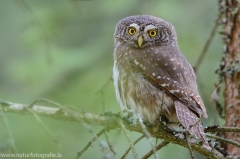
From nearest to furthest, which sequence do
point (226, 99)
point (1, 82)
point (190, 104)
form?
point (190, 104)
point (226, 99)
point (1, 82)

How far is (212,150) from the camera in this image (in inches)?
128

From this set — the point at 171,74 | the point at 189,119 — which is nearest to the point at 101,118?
the point at 189,119

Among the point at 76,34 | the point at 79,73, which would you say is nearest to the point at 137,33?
the point at 79,73

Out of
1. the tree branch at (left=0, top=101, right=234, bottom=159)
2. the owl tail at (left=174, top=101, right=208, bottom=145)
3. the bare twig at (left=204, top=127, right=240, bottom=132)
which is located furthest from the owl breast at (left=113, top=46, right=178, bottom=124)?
the bare twig at (left=204, top=127, right=240, bottom=132)

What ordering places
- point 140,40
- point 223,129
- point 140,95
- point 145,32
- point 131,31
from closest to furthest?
1. point 223,129
2. point 140,95
3. point 140,40
4. point 145,32
5. point 131,31

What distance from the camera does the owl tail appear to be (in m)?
3.13

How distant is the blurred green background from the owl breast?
431 millimetres

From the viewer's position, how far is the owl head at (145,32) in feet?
14.4

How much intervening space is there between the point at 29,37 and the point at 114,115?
2.03m

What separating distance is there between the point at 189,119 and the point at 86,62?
1544 millimetres

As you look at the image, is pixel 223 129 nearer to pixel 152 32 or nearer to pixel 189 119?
pixel 189 119

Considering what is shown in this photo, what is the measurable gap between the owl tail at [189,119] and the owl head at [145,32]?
951 millimetres

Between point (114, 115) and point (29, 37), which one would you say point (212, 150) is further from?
point (29, 37)

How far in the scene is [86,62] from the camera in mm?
4621
